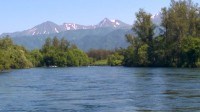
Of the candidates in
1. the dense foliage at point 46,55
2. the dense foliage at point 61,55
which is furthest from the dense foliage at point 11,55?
the dense foliage at point 61,55

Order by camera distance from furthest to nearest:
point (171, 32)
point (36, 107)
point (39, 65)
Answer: point (39, 65), point (171, 32), point (36, 107)

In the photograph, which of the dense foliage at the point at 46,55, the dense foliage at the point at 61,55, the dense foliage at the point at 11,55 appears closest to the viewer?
the dense foliage at the point at 11,55

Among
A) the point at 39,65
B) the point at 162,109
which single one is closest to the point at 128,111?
the point at 162,109

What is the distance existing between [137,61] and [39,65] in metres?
46.6

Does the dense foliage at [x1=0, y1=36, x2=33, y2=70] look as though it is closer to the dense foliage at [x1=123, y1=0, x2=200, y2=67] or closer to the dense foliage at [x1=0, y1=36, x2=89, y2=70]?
the dense foliage at [x1=0, y1=36, x2=89, y2=70]

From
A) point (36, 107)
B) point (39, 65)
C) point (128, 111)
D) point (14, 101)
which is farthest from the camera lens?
point (39, 65)

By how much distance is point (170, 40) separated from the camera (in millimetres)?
125938

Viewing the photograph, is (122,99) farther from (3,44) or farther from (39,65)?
(39,65)

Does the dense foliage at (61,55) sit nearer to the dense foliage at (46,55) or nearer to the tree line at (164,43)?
the dense foliage at (46,55)

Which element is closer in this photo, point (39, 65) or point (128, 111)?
point (128, 111)

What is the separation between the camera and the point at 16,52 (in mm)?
133125

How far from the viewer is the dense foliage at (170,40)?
116 m

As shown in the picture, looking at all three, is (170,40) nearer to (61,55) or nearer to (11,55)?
(11,55)

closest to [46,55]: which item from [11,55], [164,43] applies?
[11,55]
